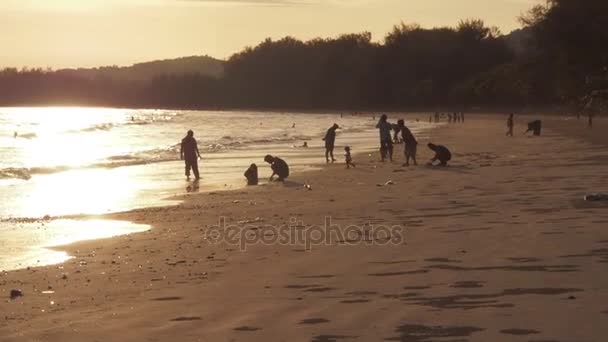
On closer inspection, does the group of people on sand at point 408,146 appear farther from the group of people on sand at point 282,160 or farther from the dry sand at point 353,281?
the dry sand at point 353,281

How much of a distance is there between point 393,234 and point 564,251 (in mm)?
2660

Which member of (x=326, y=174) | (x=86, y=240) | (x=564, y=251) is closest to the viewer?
(x=564, y=251)

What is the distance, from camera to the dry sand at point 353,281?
22.1ft

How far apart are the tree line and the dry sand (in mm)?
9111

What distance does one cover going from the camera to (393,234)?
11.6 metres

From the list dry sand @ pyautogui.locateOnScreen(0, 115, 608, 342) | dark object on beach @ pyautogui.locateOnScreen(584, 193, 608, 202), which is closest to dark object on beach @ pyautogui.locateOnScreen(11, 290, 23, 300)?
dry sand @ pyautogui.locateOnScreen(0, 115, 608, 342)

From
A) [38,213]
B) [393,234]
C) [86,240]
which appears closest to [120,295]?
[393,234]

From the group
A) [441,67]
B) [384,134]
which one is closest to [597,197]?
[384,134]

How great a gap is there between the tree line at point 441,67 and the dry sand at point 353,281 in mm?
9111

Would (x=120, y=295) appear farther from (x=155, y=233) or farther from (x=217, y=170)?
(x=217, y=170)

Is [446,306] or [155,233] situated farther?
[155,233]

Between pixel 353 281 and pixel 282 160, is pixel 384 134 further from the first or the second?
pixel 353 281

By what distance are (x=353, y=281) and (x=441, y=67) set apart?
12117 centimetres

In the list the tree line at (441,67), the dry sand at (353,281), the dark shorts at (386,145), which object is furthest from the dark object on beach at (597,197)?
the dark shorts at (386,145)
